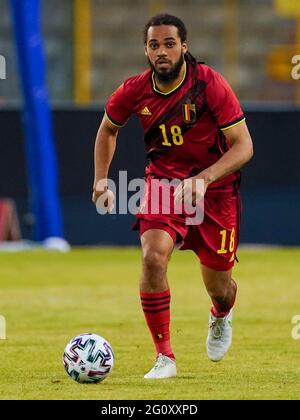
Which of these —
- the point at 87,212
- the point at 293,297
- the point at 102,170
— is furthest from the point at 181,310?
the point at 87,212

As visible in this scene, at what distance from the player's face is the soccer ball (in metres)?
1.89

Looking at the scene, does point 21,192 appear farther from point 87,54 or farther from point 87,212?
point 87,54

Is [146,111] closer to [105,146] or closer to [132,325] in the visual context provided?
[105,146]

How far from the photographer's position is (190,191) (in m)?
8.17

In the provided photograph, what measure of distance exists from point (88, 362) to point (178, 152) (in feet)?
5.46

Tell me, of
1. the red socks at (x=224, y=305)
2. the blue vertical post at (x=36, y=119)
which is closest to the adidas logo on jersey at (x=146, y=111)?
the red socks at (x=224, y=305)

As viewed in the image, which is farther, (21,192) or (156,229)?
(21,192)

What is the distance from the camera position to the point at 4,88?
936 inches

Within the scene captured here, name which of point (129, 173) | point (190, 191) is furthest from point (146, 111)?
point (129, 173)

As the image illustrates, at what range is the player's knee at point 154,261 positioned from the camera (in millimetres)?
8336

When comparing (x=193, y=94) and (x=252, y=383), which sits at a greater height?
(x=193, y=94)

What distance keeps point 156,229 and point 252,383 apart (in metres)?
1.22
